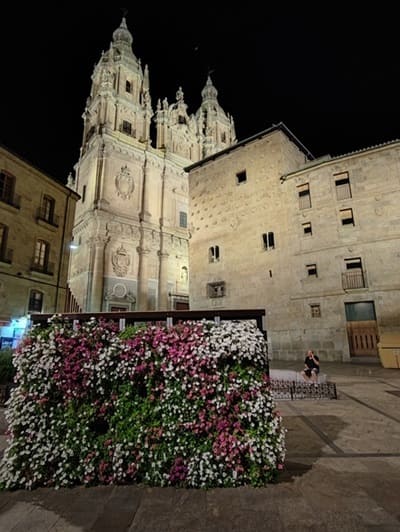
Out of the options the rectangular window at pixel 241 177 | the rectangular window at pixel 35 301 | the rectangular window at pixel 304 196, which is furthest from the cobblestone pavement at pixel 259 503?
the rectangular window at pixel 241 177

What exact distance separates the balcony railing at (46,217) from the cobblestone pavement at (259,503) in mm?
19011

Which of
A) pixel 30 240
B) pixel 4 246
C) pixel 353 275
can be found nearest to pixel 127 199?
pixel 30 240

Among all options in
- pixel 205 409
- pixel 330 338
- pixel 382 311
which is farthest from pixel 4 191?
pixel 382 311

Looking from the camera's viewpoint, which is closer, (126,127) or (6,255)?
(6,255)

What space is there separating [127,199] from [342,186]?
22513 mm

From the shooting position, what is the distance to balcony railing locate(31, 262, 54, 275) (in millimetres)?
18359

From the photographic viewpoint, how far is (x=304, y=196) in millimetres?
20266

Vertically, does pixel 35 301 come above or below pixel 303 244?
below

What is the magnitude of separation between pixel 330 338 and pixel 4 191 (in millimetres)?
22388

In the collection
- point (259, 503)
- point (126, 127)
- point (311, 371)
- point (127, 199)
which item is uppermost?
point (126, 127)

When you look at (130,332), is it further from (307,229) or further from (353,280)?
(307,229)

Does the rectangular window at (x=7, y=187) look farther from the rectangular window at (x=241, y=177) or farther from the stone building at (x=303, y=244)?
the rectangular window at (x=241, y=177)

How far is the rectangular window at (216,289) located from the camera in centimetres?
2264

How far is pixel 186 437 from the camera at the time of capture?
11.7 ft
